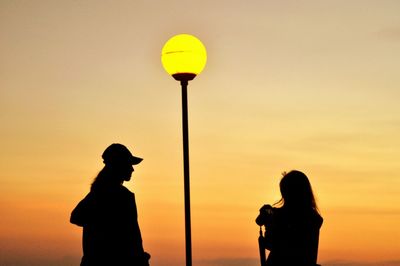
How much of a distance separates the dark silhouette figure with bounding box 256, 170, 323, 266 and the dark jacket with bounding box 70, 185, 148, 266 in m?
1.55

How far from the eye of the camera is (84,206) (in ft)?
25.6

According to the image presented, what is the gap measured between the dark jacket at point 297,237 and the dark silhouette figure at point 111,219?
4.93 ft

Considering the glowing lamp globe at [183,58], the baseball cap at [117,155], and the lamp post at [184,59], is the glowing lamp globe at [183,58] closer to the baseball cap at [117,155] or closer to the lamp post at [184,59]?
the lamp post at [184,59]

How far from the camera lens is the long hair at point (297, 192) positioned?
834cm

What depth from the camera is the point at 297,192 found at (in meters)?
8.34

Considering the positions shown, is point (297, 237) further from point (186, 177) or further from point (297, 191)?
point (186, 177)

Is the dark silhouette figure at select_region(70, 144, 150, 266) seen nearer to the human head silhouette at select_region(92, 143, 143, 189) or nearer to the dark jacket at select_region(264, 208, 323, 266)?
the human head silhouette at select_region(92, 143, 143, 189)

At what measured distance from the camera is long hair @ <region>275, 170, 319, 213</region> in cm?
834

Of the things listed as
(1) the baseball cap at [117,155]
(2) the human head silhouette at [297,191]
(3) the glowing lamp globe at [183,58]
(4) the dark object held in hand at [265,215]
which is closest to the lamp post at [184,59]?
(3) the glowing lamp globe at [183,58]

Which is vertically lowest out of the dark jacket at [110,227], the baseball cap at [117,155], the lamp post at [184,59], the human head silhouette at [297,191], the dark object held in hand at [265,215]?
the dark jacket at [110,227]

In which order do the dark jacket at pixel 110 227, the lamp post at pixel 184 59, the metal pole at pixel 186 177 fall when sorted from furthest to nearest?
1. the lamp post at pixel 184 59
2. the metal pole at pixel 186 177
3. the dark jacket at pixel 110 227

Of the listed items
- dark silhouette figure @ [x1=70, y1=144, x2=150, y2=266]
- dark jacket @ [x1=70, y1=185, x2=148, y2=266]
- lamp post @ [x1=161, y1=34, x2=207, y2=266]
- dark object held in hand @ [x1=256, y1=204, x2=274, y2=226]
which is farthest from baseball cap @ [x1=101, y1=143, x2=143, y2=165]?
lamp post @ [x1=161, y1=34, x2=207, y2=266]

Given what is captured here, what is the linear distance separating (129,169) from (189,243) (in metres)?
2.63

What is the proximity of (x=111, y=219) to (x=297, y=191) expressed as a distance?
1.90 metres
